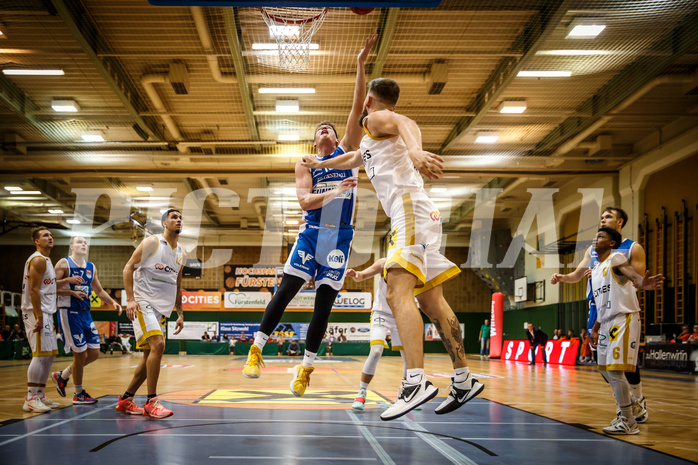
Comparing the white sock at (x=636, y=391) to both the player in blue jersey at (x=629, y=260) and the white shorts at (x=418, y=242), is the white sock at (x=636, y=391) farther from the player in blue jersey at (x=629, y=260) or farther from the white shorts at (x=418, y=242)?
the white shorts at (x=418, y=242)

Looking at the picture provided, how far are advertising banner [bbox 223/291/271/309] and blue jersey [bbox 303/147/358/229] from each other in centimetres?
2727

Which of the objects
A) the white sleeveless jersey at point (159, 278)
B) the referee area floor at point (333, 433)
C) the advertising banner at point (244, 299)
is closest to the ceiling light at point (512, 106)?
the referee area floor at point (333, 433)

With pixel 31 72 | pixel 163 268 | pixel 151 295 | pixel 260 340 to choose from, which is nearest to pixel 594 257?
pixel 260 340

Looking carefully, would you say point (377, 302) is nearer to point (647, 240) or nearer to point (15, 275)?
point (647, 240)

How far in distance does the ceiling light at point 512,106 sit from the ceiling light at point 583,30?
3531 mm

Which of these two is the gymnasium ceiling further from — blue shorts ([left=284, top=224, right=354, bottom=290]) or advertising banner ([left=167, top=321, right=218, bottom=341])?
advertising banner ([left=167, top=321, right=218, bottom=341])

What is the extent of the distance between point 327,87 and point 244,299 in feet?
62.7

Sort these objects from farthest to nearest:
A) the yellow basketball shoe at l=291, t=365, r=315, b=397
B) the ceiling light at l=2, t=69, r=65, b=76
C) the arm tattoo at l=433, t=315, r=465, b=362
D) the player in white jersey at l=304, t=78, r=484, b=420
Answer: the ceiling light at l=2, t=69, r=65, b=76 → the yellow basketball shoe at l=291, t=365, r=315, b=397 → the arm tattoo at l=433, t=315, r=465, b=362 → the player in white jersey at l=304, t=78, r=484, b=420

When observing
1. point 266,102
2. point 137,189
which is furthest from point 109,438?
point 137,189

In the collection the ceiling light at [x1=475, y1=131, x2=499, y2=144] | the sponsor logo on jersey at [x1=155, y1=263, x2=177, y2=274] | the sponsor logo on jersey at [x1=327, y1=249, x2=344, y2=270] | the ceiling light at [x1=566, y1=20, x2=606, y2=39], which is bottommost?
the sponsor logo on jersey at [x1=155, y1=263, x2=177, y2=274]

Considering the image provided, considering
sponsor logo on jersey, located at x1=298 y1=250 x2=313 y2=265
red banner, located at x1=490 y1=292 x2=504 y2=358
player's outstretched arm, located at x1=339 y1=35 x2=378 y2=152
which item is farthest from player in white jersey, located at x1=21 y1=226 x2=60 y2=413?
red banner, located at x1=490 y1=292 x2=504 y2=358

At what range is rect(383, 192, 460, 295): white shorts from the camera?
3795 millimetres

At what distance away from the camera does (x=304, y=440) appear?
164 inches

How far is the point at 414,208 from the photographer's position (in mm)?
3887
